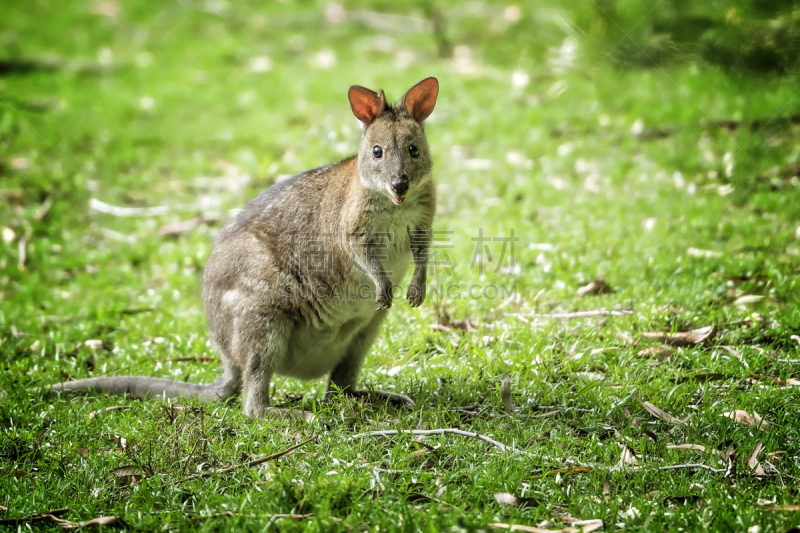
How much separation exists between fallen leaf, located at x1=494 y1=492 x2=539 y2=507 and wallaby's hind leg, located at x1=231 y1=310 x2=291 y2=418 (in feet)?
4.67

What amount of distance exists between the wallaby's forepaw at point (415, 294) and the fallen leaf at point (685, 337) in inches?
59.6

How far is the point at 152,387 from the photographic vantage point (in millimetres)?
4160

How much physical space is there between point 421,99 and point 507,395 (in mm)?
1743

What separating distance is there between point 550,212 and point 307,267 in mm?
3268

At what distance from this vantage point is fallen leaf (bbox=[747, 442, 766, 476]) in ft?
10.6

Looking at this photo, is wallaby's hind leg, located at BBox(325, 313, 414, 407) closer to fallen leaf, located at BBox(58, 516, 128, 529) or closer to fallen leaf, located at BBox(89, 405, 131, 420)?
fallen leaf, located at BBox(89, 405, 131, 420)

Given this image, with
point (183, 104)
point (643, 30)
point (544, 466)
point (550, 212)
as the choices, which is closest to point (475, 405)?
point (544, 466)

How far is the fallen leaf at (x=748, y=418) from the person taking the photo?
3561 mm

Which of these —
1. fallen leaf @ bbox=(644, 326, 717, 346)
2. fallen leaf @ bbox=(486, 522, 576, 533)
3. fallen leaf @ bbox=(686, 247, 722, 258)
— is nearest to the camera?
fallen leaf @ bbox=(486, 522, 576, 533)

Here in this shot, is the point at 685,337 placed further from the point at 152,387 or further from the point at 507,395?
the point at 152,387

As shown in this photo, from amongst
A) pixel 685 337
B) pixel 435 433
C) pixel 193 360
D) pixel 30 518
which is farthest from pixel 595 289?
pixel 30 518

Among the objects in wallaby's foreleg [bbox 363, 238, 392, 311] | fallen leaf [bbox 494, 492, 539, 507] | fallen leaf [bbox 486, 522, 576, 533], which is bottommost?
fallen leaf [bbox 486, 522, 576, 533]

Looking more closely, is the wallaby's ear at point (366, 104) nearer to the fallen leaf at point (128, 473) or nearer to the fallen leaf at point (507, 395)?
the fallen leaf at point (507, 395)

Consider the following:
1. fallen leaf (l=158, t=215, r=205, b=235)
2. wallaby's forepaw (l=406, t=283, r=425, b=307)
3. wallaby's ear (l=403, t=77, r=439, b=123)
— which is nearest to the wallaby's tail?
wallaby's forepaw (l=406, t=283, r=425, b=307)
